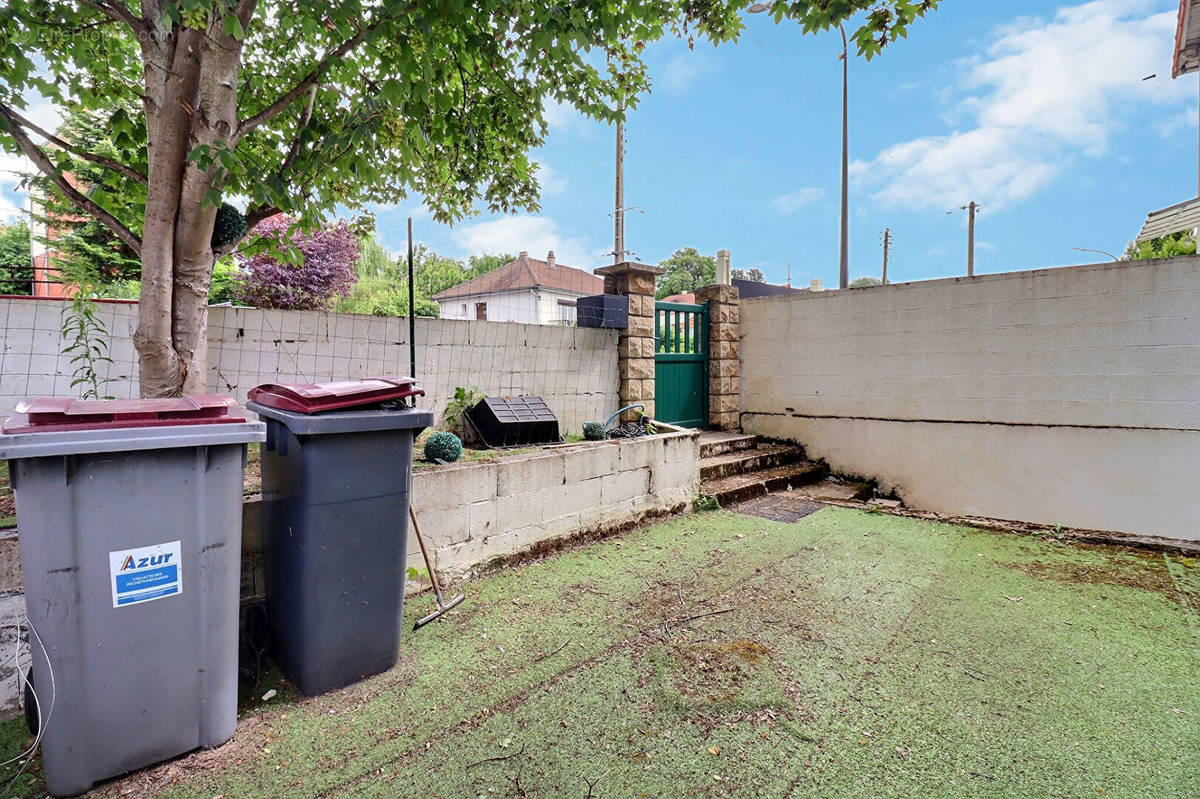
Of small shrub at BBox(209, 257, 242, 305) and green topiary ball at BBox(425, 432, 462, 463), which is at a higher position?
small shrub at BBox(209, 257, 242, 305)

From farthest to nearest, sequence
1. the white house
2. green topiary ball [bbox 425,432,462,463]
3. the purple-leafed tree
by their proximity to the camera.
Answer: the white house, the purple-leafed tree, green topiary ball [bbox 425,432,462,463]

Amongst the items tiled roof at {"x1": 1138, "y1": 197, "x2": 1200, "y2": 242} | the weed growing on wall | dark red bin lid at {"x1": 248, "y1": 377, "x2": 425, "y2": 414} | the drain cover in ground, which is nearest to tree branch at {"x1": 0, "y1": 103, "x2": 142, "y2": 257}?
the weed growing on wall

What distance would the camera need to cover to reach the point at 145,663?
161 cm

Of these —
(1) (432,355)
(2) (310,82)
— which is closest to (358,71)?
(2) (310,82)

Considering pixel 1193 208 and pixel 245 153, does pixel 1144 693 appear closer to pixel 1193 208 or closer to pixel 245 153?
pixel 245 153

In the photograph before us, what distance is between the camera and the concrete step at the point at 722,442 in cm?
568

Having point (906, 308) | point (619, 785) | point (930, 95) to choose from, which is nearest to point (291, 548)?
point (619, 785)

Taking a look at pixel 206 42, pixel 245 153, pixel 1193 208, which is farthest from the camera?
pixel 1193 208

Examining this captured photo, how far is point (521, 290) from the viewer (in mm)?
23875

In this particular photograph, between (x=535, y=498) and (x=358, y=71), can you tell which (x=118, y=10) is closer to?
(x=358, y=71)

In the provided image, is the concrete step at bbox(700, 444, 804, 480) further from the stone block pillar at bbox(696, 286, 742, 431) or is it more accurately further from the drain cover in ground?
the stone block pillar at bbox(696, 286, 742, 431)

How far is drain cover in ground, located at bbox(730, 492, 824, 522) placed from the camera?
4.57 meters

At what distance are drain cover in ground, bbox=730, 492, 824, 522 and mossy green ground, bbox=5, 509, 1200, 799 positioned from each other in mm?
1170

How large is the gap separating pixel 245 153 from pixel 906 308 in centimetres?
599
